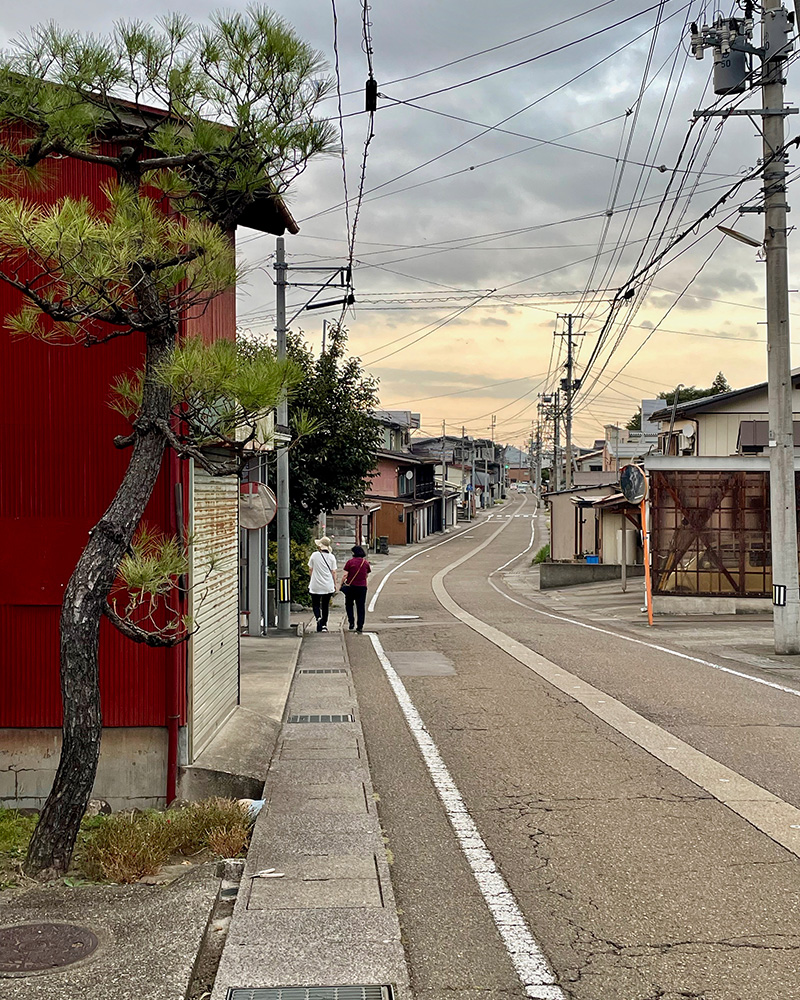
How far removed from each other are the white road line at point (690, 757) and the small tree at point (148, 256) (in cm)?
417

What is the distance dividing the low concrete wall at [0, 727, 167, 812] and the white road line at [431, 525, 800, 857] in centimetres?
425

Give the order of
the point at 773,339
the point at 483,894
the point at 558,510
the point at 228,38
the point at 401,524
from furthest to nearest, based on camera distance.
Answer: the point at 401,524 → the point at 558,510 → the point at 773,339 → the point at 228,38 → the point at 483,894

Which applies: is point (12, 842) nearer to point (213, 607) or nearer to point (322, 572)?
point (213, 607)

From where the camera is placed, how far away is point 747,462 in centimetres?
2409

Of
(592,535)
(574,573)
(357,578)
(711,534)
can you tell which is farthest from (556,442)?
(357,578)

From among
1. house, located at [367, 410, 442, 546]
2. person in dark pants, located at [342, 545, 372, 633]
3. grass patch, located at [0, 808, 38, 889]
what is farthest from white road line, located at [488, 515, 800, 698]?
house, located at [367, 410, 442, 546]

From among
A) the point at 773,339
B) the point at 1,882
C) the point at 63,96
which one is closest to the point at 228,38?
the point at 63,96

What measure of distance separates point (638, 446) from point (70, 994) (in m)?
59.5

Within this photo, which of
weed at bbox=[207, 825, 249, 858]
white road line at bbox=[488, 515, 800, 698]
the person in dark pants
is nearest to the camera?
weed at bbox=[207, 825, 249, 858]

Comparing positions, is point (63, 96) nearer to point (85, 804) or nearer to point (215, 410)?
point (215, 410)

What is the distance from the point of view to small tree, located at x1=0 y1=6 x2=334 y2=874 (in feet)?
18.9

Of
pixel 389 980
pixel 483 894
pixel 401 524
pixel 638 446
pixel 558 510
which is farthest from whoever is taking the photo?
pixel 401 524

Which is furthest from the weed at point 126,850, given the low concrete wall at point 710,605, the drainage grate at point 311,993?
the low concrete wall at point 710,605

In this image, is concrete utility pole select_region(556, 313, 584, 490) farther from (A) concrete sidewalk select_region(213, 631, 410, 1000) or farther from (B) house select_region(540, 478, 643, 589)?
(A) concrete sidewalk select_region(213, 631, 410, 1000)
